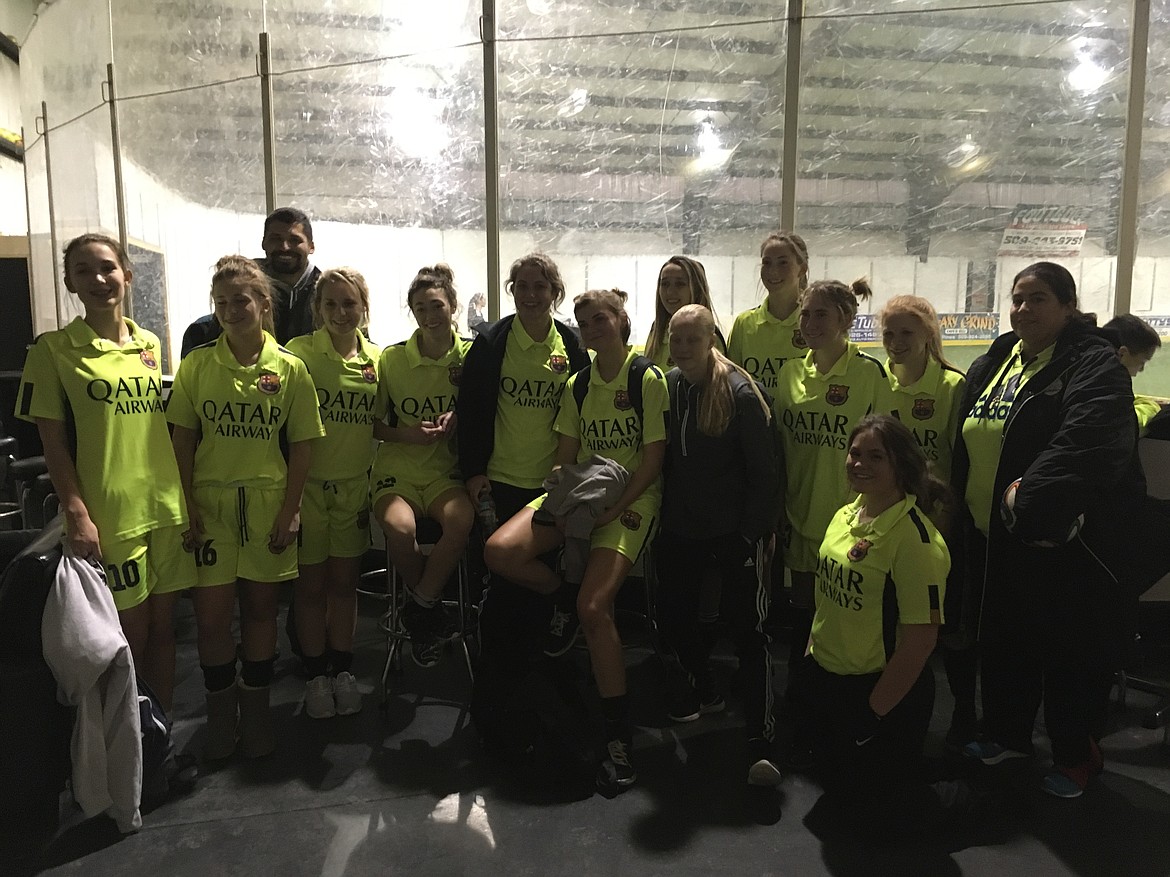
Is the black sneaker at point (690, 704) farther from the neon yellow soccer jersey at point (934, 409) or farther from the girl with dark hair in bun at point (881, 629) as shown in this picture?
the neon yellow soccer jersey at point (934, 409)

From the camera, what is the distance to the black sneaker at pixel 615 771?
2.10 m

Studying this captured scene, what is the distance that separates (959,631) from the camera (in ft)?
7.54

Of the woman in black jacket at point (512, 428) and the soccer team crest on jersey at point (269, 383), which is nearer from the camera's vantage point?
the soccer team crest on jersey at point (269, 383)

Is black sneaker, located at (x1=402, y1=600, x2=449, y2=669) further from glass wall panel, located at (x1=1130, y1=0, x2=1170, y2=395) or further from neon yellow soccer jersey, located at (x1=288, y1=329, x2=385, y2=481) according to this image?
glass wall panel, located at (x1=1130, y1=0, x2=1170, y2=395)

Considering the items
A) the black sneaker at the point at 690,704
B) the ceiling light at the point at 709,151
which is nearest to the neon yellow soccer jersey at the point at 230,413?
the black sneaker at the point at 690,704

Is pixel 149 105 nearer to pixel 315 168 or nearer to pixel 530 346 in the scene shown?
pixel 315 168

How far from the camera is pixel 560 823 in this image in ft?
6.48

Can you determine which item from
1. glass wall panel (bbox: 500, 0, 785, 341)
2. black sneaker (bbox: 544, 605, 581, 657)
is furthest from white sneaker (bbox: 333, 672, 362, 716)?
glass wall panel (bbox: 500, 0, 785, 341)

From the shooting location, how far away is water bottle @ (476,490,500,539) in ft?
8.31

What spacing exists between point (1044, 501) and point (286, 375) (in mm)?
2153

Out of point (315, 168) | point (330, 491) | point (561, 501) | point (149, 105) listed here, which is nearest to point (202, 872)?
point (330, 491)

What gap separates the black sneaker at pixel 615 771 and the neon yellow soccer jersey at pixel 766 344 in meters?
1.27

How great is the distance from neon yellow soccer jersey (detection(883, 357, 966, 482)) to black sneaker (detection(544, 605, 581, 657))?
129 centimetres

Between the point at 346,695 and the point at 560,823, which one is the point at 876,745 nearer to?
the point at 560,823
